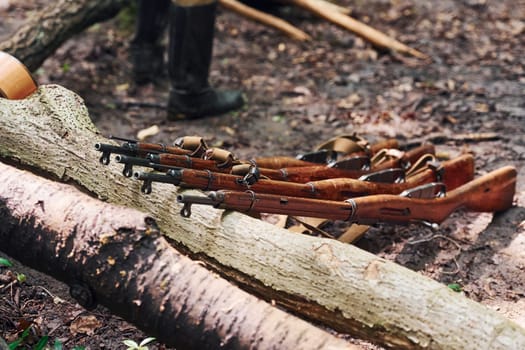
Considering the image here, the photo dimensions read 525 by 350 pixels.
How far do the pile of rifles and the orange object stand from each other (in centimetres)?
78

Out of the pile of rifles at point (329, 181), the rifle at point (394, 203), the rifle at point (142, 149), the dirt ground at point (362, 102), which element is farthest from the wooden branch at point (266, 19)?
the rifle at point (142, 149)

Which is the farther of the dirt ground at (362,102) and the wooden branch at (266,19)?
the wooden branch at (266,19)

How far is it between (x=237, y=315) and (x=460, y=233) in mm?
1960

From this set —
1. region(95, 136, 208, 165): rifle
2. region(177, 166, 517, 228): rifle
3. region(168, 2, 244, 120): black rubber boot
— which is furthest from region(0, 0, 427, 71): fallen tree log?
region(177, 166, 517, 228): rifle

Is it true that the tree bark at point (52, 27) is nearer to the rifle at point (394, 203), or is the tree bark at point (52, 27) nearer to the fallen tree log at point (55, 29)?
the fallen tree log at point (55, 29)

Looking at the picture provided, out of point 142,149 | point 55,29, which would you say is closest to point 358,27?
point 55,29

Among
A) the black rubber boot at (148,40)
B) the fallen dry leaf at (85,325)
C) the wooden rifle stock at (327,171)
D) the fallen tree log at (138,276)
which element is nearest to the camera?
the fallen tree log at (138,276)

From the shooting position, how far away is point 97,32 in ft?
22.6

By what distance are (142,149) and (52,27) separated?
289 centimetres

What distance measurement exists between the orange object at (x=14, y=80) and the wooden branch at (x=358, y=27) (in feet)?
13.4

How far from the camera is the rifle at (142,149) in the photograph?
274cm

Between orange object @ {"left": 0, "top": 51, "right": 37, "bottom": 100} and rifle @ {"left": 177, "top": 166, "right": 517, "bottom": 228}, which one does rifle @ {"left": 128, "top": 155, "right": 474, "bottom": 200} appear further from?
orange object @ {"left": 0, "top": 51, "right": 37, "bottom": 100}

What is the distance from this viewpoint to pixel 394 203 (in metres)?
3.24

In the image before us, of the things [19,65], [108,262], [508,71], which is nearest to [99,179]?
[108,262]
